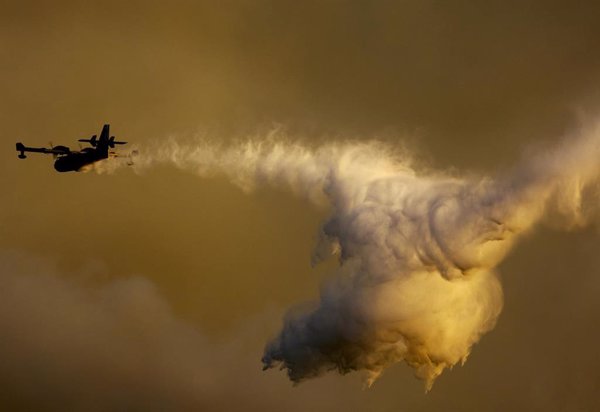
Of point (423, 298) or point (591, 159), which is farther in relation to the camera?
point (423, 298)

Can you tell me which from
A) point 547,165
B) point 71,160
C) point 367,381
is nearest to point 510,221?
point 547,165

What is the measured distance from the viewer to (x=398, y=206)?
108250 mm

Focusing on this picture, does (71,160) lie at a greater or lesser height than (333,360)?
greater

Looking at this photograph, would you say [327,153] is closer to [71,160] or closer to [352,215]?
[352,215]

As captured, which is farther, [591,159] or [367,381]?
[367,381]

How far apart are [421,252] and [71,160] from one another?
106 feet

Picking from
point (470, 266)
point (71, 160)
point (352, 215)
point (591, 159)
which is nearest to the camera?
point (591, 159)

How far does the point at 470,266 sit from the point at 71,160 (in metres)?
36.5

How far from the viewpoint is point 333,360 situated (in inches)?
4419

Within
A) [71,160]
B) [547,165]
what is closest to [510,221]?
[547,165]

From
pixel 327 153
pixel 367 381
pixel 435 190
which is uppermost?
pixel 327 153

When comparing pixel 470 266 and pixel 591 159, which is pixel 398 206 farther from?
pixel 591 159

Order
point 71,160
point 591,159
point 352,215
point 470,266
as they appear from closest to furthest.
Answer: point 591,159
point 470,266
point 352,215
point 71,160

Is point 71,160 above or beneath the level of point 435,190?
above
